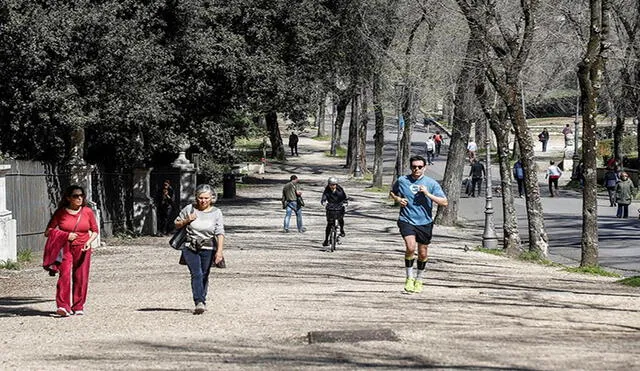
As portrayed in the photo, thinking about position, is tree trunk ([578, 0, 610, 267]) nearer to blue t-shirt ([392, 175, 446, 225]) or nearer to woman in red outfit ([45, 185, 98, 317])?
blue t-shirt ([392, 175, 446, 225])

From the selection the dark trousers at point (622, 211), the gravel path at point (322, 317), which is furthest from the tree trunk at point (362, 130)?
the gravel path at point (322, 317)

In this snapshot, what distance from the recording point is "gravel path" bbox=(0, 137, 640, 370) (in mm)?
9109

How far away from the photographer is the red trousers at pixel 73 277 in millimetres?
12562

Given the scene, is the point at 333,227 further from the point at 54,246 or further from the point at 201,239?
the point at 54,246

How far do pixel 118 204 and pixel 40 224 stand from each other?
594 centimetres

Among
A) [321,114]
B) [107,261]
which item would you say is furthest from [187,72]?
[321,114]

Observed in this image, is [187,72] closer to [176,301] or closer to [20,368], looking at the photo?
[176,301]

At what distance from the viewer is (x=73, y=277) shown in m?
12.7

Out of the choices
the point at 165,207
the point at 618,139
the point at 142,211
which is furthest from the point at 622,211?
the point at 142,211

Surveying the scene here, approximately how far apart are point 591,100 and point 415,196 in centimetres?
687

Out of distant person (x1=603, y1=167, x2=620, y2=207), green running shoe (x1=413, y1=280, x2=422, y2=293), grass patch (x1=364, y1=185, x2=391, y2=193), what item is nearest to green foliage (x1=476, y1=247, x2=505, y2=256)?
green running shoe (x1=413, y1=280, x2=422, y2=293)

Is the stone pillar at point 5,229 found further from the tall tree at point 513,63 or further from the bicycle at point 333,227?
the tall tree at point 513,63

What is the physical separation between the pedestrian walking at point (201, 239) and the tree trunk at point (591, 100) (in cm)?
933

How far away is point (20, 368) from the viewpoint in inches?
358
